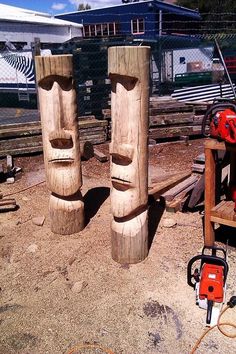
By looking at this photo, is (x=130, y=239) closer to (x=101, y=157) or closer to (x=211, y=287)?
(x=211, y=287)

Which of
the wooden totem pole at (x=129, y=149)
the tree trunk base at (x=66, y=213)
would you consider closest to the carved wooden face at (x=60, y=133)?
the tree trunk base at (x=66, y=213)

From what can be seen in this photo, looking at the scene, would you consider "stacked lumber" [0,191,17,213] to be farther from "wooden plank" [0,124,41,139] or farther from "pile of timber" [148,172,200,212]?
"wooden plank" [0,124,41,139]

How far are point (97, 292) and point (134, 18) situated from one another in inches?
808

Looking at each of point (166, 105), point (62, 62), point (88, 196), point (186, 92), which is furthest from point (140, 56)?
point (186, 92)

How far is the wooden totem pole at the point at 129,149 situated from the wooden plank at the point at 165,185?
129 centimetres

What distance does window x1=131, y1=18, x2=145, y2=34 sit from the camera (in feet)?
67.6

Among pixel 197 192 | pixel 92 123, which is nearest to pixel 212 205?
pixel 197 192

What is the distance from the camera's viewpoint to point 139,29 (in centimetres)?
2094

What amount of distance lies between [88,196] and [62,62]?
91.8 inches

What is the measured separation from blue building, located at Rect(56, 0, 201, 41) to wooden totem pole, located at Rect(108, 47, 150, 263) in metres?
16.8

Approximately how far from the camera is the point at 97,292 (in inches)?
130

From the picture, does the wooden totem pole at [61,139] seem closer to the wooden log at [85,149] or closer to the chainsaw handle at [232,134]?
the wooden log at [85,149]

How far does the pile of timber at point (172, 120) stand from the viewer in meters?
8.20

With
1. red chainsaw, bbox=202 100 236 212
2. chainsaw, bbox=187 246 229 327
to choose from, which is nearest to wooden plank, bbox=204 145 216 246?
red chainsaw, bbox=202 100 236 212
